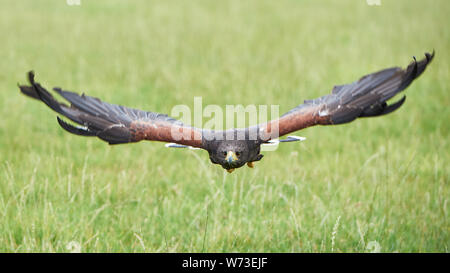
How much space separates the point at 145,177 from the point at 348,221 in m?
2.61

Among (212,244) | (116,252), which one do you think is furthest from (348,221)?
(116,252)

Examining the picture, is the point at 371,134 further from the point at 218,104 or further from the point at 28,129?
the point at 28,129

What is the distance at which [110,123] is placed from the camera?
4309mm

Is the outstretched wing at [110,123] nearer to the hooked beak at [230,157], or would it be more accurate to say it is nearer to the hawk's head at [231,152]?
the hawk's head at [231,152]

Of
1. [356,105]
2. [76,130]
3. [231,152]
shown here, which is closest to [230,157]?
[231,152]

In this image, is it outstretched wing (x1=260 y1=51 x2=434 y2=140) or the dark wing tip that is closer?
the dark wing tip

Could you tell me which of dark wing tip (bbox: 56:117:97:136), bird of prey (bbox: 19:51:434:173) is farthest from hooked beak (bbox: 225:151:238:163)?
dark wing tip (bbox: 56:117:97:136)

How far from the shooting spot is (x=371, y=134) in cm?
911

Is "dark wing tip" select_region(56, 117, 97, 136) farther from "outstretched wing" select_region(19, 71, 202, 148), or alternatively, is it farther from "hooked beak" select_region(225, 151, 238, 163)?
"hooked beak" select_region(225, 151, 238, 163)

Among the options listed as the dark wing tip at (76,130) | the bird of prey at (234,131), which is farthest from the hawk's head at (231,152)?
the dark wing tip at (76,130)

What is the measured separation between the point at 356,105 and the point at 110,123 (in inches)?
76.4

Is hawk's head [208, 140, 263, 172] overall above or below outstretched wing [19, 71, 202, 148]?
below

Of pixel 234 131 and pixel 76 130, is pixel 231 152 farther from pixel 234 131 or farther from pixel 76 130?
pixel 76 130

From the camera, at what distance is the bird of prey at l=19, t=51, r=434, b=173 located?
4.26m
